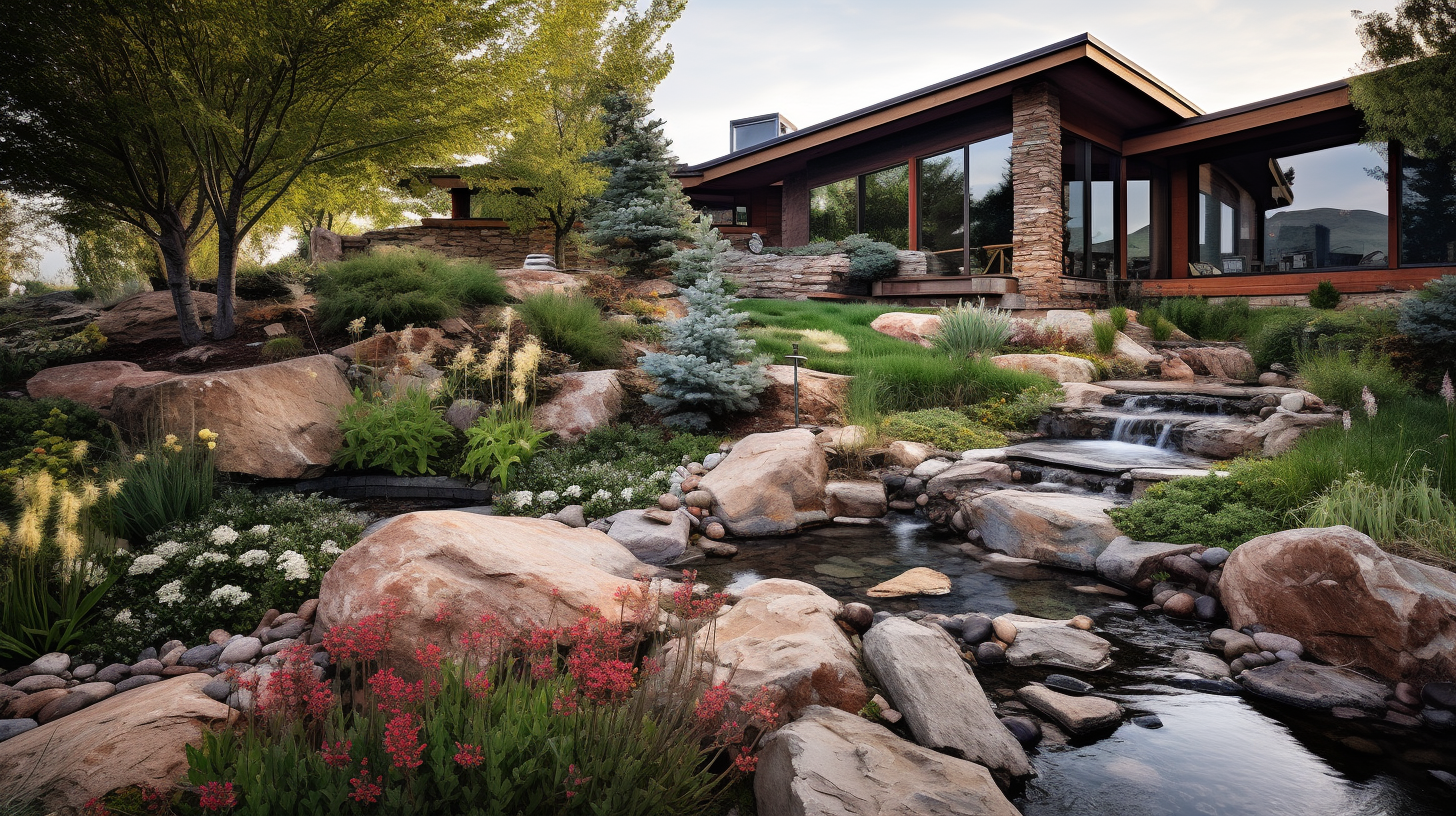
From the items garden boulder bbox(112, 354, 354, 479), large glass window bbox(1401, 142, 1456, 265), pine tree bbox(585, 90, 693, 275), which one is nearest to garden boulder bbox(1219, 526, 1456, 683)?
garden boulder bbox(112, 354, 354, 479)

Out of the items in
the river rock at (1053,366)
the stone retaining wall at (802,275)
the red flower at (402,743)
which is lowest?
the red flower at (402,743)

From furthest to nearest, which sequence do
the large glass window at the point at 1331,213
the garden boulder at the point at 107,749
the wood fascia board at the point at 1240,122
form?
the large glass window at the point at 1331,213 → the wood fascia board at the point at 1240,122 → the garden boulder at the point at 107,749

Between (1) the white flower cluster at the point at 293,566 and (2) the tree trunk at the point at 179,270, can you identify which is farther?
(2) the tree trunk at the point at 179,270

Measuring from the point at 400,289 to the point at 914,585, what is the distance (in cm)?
729

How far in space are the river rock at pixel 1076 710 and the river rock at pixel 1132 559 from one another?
1.61 metres

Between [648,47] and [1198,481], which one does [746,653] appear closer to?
[1198,481]

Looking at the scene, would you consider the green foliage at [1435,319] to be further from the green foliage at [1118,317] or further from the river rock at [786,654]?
the river rock at [786,654]

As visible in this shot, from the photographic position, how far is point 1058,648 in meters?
3.52

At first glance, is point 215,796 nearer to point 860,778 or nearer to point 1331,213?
point 860,778

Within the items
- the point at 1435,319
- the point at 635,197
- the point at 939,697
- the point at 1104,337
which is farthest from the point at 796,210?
the point at 939,697

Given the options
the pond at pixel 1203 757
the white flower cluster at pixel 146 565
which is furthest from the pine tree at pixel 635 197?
the pond at pixel 1203 757

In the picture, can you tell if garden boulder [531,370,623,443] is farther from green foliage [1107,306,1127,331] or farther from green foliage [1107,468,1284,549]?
green foliage [1107,306,1127,331]

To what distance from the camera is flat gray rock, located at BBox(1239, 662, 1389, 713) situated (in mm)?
3051

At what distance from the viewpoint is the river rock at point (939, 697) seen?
2607mm
